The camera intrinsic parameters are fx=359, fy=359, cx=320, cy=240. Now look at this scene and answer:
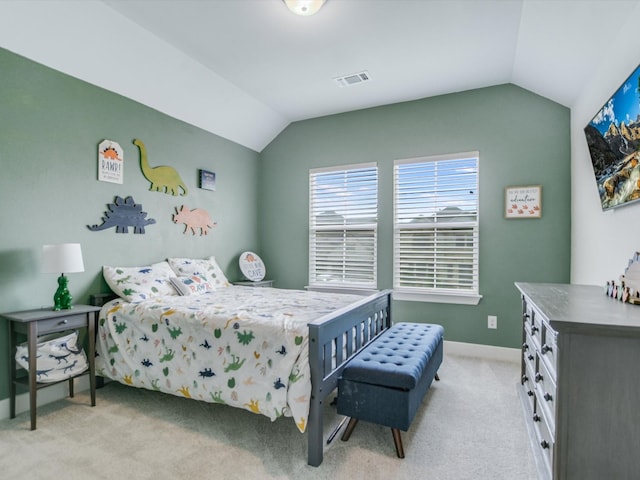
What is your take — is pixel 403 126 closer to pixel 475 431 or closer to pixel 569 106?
pixel 569 106

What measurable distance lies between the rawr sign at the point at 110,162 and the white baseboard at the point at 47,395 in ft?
5.44

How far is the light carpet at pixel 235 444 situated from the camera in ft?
6.14

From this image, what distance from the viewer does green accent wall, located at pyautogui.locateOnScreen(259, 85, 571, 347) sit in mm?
3469

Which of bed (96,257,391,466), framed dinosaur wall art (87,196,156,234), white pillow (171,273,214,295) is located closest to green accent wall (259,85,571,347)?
bed (96,257,391,466)

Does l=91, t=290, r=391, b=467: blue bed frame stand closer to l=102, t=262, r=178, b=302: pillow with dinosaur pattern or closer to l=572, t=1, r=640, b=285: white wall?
l=102, t=262, r=178, b=302: pillow with dinosaur pattern

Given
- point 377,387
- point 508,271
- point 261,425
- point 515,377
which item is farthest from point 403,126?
point 261,425

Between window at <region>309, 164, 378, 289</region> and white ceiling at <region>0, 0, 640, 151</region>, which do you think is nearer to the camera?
white ceiling at <region>0, 0, 640, 151</region>

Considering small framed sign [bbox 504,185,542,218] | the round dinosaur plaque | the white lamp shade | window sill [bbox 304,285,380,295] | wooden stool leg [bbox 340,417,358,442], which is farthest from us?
the round dinosaur plaque

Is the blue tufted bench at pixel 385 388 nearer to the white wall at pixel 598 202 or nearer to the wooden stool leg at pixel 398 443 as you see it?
the wooden stool leg at pixel 398 443

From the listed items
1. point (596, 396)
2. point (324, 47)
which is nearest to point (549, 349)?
point (596, 396)

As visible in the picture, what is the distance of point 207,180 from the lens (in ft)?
13.5

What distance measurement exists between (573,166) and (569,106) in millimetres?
580

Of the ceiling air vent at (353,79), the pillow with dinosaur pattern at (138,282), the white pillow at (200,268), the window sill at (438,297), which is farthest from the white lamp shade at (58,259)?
the window sill at (438,297)

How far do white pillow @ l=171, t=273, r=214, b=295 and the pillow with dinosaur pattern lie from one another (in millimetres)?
50
